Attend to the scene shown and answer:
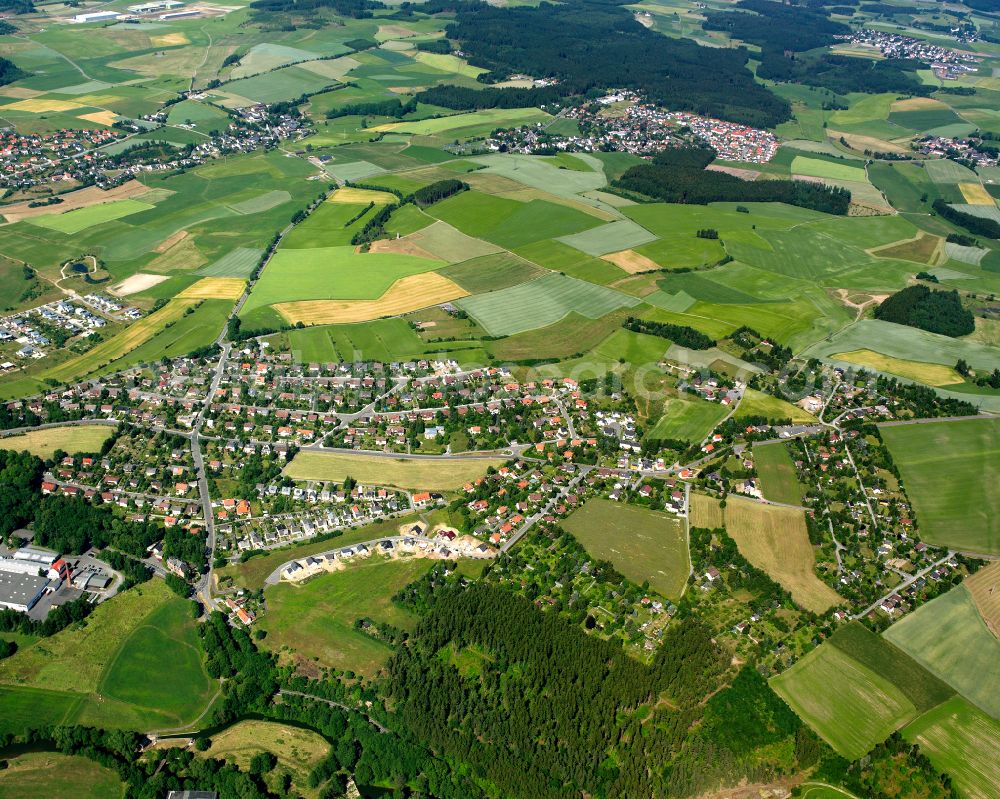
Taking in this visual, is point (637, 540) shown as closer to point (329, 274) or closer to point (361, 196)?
point (329, 274)

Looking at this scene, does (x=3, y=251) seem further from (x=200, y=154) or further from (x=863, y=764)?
(x=863, y=764)

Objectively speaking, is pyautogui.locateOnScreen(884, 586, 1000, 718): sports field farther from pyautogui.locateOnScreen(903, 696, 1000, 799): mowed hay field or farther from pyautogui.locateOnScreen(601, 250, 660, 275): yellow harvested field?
pyautogui.locateOnScreen(601, 250, 660, 275): yellow harvested field

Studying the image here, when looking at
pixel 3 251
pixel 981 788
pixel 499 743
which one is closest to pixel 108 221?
pixel 3 251

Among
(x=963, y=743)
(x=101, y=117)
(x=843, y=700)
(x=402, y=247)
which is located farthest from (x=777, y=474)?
(x=101, y=117)

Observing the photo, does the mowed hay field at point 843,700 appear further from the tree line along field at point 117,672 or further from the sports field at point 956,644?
the tree line along field at point 117,672

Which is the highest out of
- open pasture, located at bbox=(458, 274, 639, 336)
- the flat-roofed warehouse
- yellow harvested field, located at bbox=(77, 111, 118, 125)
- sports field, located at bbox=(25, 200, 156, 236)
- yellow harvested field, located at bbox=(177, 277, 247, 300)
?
yellow harvested field, located at bbox=(77, 111, 118, 125)

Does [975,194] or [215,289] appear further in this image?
[975,194]

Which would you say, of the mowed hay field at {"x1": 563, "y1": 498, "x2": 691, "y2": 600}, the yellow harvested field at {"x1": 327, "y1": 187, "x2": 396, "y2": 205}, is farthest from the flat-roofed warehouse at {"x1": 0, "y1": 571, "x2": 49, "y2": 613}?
the yellow harvested field at {"x1": 327, "y1": 187, "x2": 396, "y2": 205}

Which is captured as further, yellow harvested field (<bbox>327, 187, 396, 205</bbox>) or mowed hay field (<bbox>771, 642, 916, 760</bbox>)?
yellow harvested field (<bbox>327, 187, 396, 205</bbox>)
